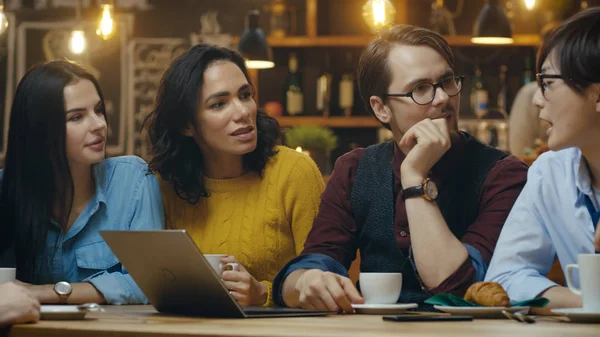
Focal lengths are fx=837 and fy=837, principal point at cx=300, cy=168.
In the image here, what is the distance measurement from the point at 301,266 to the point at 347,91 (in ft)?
12.3

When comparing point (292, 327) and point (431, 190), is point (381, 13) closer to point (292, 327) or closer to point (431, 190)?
point (431, 190)

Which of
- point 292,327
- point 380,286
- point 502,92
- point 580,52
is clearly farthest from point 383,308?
point 502,92

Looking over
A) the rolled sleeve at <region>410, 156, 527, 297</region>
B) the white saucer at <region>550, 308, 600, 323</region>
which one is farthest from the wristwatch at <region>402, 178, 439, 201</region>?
the white saucer at <region>550, 308, 600, 323</region>

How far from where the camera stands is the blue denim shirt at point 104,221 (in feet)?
7.45

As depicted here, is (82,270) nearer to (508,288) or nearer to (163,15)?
(508,288)

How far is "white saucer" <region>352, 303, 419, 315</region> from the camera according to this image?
157 cm

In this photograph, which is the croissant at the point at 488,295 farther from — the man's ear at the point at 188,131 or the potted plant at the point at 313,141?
the potted plant at the point at 313,141

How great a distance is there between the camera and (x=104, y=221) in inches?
92.1

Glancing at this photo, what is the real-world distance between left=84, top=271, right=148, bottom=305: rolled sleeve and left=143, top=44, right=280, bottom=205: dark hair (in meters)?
0.40

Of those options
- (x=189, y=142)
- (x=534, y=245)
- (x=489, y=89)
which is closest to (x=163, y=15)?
(x=489, y=89)

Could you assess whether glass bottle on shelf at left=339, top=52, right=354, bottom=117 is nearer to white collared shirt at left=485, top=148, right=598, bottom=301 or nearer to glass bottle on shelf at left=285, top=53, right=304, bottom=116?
glass bottle on shelf at left=285, top=53, right=304, bottom=116

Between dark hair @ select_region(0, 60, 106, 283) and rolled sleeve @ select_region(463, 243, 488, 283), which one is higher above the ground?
dark hair @ select_region(0, 60, 106, 283)

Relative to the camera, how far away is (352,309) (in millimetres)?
1635

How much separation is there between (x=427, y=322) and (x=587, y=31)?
0.78 m
